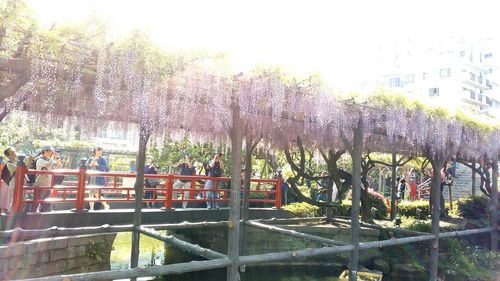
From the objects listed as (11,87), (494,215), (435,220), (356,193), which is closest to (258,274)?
(435,220)

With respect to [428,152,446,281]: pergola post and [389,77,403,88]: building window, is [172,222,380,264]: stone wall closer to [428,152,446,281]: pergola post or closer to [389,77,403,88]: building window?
[428,152,446,281]: pergola post

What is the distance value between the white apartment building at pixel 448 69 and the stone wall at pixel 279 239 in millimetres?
35107

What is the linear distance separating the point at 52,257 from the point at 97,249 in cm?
81

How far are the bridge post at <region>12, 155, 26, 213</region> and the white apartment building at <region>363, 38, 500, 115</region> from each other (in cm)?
3978

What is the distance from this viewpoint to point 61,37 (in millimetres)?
3098

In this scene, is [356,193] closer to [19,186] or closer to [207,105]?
[207,105]

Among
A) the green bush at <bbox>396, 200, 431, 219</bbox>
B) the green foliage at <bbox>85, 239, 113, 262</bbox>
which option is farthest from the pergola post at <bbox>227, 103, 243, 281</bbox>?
the green bush at <bbox>396, 200, 431, 219</bbox>

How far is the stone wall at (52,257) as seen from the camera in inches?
227

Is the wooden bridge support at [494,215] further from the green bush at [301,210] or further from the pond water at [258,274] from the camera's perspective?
the green bush at [301,210]

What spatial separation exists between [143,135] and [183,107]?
1.28 meters

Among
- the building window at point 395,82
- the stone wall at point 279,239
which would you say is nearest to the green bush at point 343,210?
the stone wall at point 279,239

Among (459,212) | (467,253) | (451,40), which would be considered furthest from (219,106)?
(451,40)

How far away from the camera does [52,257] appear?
6.44 metres

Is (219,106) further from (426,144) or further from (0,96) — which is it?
(426,144)
